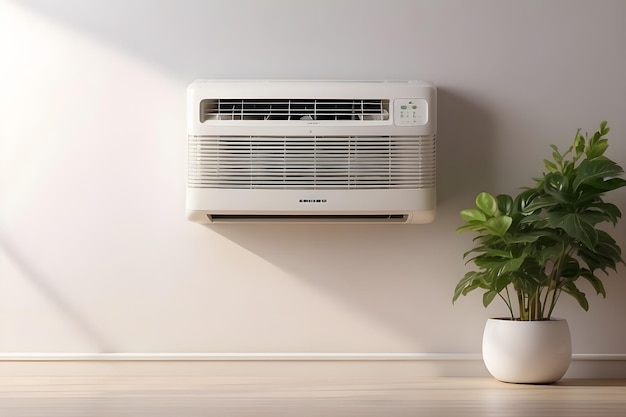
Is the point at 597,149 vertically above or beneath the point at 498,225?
above

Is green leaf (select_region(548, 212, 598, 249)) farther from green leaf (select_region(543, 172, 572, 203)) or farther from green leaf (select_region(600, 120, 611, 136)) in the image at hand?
green leaf (select_region(600, 120, 611, 136))

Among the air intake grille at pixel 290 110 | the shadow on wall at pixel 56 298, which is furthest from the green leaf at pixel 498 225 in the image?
the shadow on wall at pixel 56 298

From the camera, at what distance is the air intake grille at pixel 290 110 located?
108 inches

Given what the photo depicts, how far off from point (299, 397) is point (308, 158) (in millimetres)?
774

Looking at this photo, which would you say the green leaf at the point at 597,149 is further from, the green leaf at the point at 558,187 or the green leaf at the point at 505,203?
the green leaf at the point at 505,203

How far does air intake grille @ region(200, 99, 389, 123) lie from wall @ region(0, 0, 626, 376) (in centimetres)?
19

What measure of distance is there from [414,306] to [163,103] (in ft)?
3.65

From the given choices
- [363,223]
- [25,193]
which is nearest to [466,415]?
[363,223]

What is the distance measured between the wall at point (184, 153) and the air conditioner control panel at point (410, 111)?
201mm

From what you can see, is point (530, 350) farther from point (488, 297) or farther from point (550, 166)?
point (550, 166)

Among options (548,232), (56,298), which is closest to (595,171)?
(548,232)

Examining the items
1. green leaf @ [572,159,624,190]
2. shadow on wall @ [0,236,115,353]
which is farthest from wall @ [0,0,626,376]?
green leaf @ [572,159,624,190]

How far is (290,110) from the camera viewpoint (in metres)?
2.74

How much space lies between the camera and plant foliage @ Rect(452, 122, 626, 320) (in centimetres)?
255
